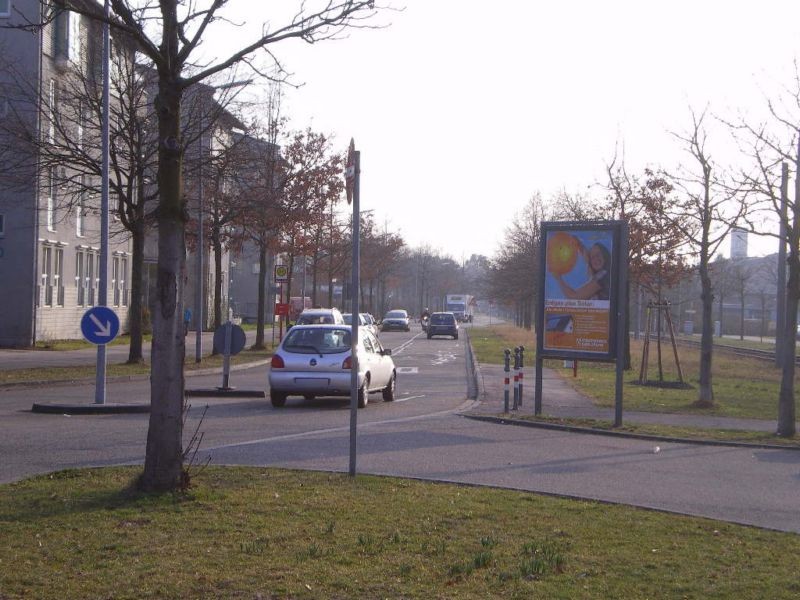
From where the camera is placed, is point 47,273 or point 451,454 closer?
point 451,454

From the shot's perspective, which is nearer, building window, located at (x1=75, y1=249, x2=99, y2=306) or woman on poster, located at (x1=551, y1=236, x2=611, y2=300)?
woman on poster, located at (x1=551, y1=236, x2=611, y2=300)

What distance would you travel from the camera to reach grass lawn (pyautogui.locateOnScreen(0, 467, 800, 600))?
5676 millimetres

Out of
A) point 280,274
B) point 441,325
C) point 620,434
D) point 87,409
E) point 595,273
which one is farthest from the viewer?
point 441,325

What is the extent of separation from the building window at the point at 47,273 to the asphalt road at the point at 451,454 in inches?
811

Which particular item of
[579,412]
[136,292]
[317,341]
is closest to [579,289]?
[579,412]

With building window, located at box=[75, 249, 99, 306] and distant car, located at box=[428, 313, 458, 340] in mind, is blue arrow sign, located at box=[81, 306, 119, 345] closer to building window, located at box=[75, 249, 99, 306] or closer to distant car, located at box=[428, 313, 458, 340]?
building window, located at box=[75, 249, 99, 306]

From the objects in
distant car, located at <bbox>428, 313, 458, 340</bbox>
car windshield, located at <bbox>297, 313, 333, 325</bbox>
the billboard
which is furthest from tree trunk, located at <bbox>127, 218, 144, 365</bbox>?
distant car, located at <bbox>428, 313, 458, 340</bbox>

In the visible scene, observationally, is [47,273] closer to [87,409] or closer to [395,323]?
[87,409]

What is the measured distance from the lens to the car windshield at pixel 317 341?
18062 millimetres

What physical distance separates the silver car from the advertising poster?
3.36 m

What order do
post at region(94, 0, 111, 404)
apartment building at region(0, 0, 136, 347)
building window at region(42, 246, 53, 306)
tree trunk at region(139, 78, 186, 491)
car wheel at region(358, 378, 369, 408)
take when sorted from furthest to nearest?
building window at region(42, 246, 53, 306)
apartment building at region(0, 0, 136, 347)
car wheel at region(358, 378, 369, 408)
post at region(94, 0, 111, 404)
tree trunk at region(139, 78, 186, 491)

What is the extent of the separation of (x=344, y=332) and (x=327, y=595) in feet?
42.3

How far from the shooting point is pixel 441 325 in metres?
60.9

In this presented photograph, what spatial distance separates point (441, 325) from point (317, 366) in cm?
4331
